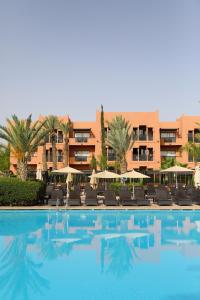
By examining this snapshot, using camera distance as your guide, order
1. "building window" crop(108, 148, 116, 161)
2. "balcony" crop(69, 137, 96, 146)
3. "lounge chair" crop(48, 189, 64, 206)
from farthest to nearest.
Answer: "balcony" crop(69, 137, 96, 146) → "building window" crop(108, 148, 116, 161) → "lounge chair" crop(48, 189, 64, 206)

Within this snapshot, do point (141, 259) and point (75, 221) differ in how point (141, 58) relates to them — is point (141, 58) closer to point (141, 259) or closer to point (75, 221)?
point (75, 221)

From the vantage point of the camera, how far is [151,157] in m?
48.1

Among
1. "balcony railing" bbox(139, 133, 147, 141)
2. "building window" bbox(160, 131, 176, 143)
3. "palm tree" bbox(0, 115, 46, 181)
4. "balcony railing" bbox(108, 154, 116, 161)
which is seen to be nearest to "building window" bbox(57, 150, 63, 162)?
"balcony railing" bbox(108, 154, 116, 161)

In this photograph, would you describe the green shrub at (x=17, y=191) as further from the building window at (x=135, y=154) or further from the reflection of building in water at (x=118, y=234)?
the building window at (x=135, y=154)

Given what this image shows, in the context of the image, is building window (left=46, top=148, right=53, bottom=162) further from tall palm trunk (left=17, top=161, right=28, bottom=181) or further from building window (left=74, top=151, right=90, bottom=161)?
tall palm trunk (left=17, top=161, right=28, bottom=181)

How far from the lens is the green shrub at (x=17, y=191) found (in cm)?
1933

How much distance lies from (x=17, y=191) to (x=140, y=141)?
3081 centimetres

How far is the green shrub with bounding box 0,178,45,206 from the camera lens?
761 inches

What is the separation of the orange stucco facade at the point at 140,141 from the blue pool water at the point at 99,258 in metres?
31.3

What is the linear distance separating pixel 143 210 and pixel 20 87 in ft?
36.1

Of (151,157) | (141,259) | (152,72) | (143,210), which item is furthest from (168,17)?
(151,157)

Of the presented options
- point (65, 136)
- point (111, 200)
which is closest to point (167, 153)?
point (65, 136)

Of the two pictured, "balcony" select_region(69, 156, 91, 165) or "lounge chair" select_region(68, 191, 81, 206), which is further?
"balcony" select_region(69, 156, 91, 165)

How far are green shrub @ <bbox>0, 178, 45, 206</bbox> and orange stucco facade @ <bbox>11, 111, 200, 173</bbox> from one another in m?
28.2
